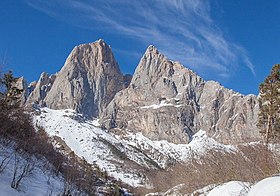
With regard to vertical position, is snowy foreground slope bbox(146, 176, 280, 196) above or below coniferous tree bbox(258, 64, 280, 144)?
below

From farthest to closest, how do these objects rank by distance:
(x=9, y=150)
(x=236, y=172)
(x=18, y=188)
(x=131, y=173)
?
(x=131, y=173) < (x=236, y=172) < (x=9, y=150) < (x=18, y=188)

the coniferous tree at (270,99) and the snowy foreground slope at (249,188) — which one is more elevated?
the coniferous tree at (270,99)

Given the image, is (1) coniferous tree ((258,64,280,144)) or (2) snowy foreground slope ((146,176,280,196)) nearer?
(2) snowy foreground slope ((146,176,280,196))

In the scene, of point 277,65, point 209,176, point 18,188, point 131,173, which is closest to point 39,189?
point 18,188

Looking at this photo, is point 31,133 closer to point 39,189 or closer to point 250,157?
point 39,189

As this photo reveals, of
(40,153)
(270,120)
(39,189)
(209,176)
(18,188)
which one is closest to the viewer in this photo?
(18,188)

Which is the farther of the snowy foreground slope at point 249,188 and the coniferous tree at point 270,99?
the coniferous tree at point 270,99

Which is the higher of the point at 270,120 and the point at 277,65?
the point at 277,65

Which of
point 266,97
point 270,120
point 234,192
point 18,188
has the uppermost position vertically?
point 266,97

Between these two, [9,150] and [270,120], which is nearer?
[9,150]

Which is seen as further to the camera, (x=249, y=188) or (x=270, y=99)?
(x=270, y=99)

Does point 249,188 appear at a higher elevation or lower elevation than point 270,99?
Result: lower

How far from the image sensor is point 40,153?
54.8ft

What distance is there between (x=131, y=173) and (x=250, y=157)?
571ft
